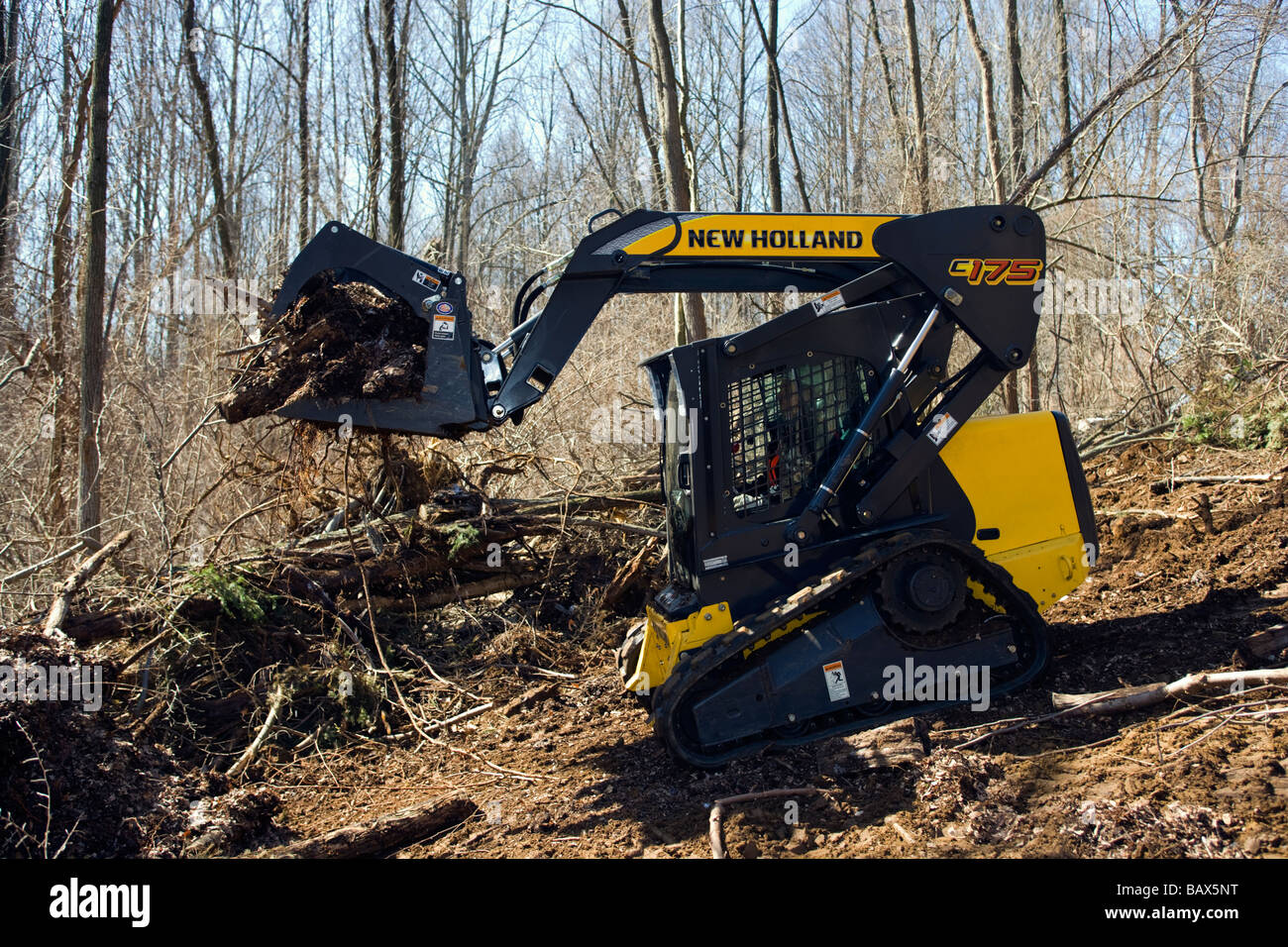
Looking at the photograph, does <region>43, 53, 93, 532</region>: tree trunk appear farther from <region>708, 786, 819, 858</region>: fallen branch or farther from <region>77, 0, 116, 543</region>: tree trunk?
<region>708, 786, 819, 858</region>: fallen branch

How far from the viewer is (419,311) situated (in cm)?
437

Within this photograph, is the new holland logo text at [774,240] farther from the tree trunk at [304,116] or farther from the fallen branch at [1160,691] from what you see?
the tree trunk at [304,116]

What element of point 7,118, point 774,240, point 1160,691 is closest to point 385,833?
point 774,240

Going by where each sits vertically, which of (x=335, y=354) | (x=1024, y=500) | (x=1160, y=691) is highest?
(x=335, y=354)

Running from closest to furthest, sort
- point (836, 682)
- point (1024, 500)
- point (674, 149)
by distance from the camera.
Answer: point (836, 682), point (1024, 500), point (674, 149)

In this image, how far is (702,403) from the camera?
4547mm

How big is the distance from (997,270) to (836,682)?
2.32m

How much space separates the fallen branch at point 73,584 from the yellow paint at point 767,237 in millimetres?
3736

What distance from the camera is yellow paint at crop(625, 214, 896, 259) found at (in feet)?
15.1

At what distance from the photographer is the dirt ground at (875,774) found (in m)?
3.41

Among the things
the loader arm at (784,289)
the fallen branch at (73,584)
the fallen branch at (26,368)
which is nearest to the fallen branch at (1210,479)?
the loader arm at (784,289)

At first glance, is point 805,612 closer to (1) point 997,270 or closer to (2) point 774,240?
(2) point 774,240

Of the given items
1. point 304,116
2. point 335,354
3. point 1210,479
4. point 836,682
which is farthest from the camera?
point 304,116
